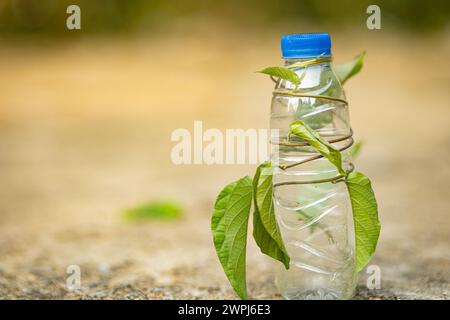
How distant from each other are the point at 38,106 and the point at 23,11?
351 cm

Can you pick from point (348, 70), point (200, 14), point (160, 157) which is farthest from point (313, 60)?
point (200, 14)

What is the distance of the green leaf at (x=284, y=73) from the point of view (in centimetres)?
177

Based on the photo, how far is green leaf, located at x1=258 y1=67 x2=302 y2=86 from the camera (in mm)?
1775

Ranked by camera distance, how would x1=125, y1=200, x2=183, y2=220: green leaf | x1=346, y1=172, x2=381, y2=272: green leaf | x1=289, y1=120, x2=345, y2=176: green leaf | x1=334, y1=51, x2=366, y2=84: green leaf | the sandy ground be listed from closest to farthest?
x1=289, y1=120, x2=345, y2=176: green leaf
x1=346, y1=172, x2=381, y2=272: green leaf
x1=334, y1=51, x2=366, y2=84: green leaf
the sandy ground
x1=125, y1=200, x2=183, y2=220: green leaf

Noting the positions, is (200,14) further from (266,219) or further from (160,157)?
(266,219)

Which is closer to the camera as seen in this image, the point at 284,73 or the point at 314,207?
the point at 284,73

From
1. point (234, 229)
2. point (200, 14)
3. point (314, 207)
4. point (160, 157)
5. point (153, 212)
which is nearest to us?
point (234, 229)

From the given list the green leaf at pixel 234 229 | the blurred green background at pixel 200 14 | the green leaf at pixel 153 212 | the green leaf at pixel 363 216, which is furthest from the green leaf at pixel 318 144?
the blurred green background at pixel 200 14

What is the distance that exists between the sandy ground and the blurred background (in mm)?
18

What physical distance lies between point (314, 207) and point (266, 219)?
0.89ft

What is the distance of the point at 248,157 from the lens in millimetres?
5605

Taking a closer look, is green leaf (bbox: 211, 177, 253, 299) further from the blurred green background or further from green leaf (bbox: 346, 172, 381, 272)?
the blurred green background

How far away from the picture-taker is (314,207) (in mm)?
1962

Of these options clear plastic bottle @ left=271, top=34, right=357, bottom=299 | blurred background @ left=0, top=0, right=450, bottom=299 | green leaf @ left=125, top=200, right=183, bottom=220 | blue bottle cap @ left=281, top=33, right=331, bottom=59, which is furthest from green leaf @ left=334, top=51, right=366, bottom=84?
green leaf @ left=125, top=200, right=183, bottom=220
